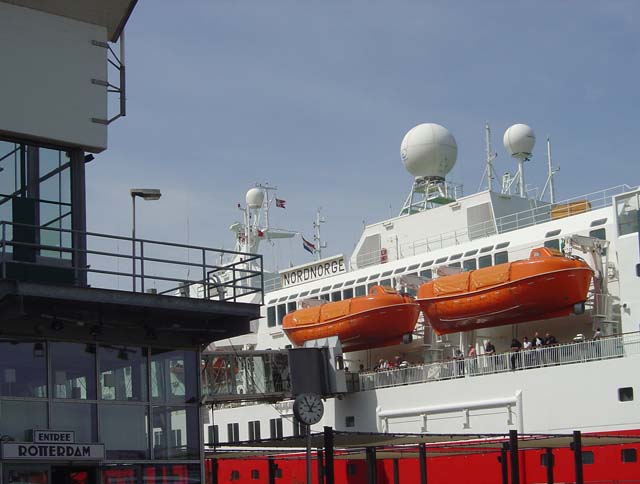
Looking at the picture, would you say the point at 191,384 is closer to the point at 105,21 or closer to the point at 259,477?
the point at 105,21

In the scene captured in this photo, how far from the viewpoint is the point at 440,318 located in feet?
134

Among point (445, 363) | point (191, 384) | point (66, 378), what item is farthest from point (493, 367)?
point (66, 378)

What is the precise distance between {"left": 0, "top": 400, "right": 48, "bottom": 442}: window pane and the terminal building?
16mm

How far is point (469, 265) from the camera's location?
142 feet

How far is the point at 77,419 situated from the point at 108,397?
0.73m

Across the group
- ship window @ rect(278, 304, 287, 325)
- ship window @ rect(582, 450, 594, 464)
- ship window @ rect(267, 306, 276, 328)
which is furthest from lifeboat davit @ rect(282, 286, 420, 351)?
ship window @ rect(582, 450, 594, 464)

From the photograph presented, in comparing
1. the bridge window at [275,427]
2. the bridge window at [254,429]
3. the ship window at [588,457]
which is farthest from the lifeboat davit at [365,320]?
the ship window at [588,457]

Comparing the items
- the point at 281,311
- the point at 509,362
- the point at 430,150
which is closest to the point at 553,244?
the point at 509,362

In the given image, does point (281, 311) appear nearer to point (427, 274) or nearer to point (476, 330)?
point (427, 274)

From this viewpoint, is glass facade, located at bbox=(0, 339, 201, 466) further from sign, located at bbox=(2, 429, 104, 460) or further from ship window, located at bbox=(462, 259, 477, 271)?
ship window, located at bbox=(462, 259, 477, 271)

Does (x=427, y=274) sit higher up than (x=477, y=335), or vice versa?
(x=427, y=274)

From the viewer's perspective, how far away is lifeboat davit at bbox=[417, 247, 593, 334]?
37062mm

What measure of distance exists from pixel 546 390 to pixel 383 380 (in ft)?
27.9

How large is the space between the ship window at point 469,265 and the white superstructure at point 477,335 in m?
0.04
